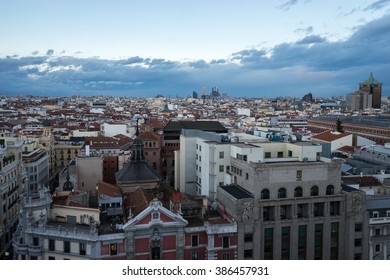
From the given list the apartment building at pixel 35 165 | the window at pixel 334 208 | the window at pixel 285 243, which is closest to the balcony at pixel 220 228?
the window at pixel 285 243

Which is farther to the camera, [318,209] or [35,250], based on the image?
[318,209]

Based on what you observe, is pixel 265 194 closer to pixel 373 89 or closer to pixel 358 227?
pixel 358 227

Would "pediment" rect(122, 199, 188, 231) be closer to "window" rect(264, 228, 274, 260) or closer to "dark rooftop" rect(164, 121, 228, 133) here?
"window" rect(264, 228, 274, 260)

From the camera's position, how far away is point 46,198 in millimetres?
13281

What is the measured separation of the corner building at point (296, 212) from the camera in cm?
1356

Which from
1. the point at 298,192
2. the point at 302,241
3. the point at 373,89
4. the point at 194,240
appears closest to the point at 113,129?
the point at 194,240

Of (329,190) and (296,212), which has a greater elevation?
(329,190)

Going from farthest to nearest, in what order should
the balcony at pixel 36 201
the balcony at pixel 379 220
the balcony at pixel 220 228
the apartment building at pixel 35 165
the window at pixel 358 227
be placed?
the apartment building at pixel 35 165 < the balcony at pixel 379 220 < the window at pixel 358 227 < the balcony at pixel 36 201 < the balcony at pixel 220 228

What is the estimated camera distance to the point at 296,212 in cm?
1388

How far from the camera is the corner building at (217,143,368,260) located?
44.5 ft

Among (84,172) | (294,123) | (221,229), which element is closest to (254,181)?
(221,229)

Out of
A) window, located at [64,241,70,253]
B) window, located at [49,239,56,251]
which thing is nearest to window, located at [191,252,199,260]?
window, located at [64,241,70,253]

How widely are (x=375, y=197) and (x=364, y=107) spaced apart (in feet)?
273

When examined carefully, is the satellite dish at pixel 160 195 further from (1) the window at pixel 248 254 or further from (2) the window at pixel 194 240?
(1) the window at pixel 248 254
